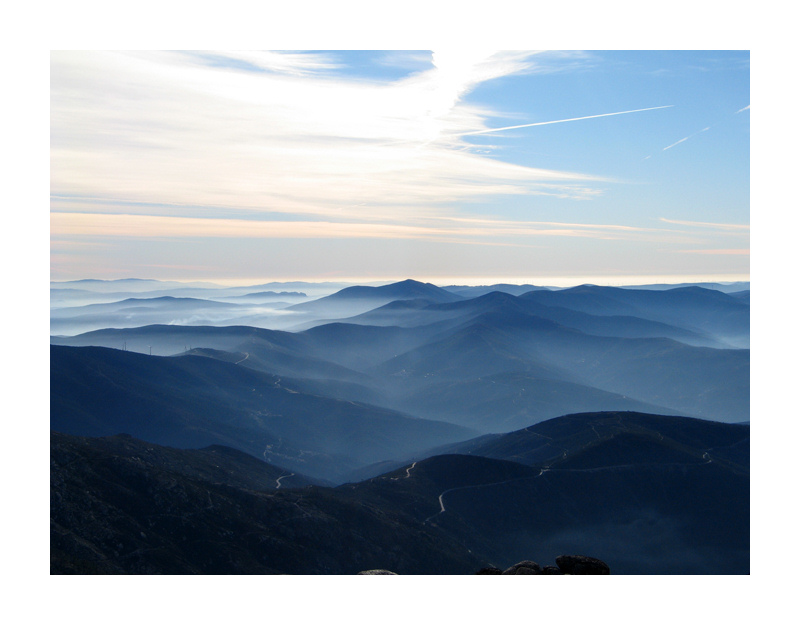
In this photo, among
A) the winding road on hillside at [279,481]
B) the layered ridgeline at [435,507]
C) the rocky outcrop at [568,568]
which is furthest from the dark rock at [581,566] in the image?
the winding road on hillside at [279,481]

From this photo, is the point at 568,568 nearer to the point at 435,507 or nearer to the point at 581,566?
the point at 581,566

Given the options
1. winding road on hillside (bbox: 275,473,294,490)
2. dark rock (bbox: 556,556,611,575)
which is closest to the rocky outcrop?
dark rock (bbox: 556,556,611,575)

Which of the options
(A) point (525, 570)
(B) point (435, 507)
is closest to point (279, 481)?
(B) point (435, 507)

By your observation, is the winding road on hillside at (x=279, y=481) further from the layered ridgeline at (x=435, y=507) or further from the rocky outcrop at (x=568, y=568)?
the rocky outcrop at (x=568, y=568)

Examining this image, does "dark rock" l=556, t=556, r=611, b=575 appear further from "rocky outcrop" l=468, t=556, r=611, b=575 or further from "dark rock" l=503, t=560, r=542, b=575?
"dark rock" l=503, t=560, r=542, b=575

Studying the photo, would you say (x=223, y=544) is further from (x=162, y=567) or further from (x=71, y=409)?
(x=71, y=409)
